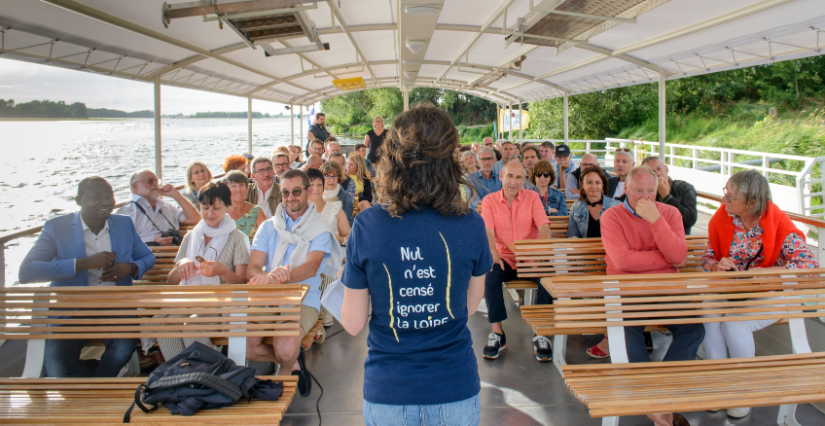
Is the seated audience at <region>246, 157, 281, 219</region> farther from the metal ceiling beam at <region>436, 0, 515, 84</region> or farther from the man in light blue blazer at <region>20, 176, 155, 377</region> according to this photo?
the metal ceiling beam at <region>436, 0, 515, 84</region>

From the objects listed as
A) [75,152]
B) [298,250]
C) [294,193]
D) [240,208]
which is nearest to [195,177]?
[240,208]

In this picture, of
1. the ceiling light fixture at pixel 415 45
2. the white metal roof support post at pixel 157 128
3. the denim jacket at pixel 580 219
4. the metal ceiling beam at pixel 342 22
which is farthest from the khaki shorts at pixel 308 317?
the white metal roof support post at pixel 157 128

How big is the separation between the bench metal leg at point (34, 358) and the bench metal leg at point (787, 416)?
4.29 m

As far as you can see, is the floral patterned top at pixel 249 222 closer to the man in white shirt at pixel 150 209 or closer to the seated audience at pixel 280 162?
the man in white shirt at pixel 150 209

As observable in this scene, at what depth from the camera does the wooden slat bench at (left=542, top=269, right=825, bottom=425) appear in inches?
89.8

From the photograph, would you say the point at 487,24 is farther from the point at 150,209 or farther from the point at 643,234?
the point at 150,209

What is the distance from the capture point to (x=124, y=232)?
3301mm

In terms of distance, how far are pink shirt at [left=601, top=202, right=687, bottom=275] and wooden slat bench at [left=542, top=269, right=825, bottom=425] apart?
0.32m

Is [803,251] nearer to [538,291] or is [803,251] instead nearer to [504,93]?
[538,291]

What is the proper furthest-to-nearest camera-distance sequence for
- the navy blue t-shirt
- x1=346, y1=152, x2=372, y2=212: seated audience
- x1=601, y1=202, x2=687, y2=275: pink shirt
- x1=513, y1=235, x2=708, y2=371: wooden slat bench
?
x1=346, y1=152, x2=372, y2=212: seated audience < x1=513, y1=235, x2=708, y2=371: wooden slat bench < x1=601, y1=202, x2=687, y2=275: pink shirt < the navy blue t-shirt

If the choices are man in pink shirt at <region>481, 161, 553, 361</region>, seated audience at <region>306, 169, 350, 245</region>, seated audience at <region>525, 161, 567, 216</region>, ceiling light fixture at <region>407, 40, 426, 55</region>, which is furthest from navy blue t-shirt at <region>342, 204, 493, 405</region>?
ceiling light fixture at <region>407, 40, 426, 55</region>

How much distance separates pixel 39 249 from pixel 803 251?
4792 mm

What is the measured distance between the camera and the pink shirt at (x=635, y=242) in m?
3.37

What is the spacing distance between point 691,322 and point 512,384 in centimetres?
122
